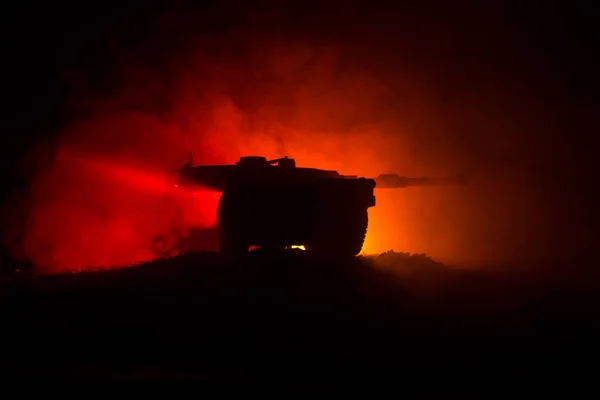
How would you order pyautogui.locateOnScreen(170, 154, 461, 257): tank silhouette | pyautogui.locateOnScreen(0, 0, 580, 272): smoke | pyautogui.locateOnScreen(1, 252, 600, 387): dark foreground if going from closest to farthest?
pyautogui.locateOnScreen(1, 252, 600, 387): dark foreground → pyautogui.locateOnScreen(170, 154, 461, 257): tank silhouette → pyautogui.locateOnScreen(0, 0, 580, 272): smoke

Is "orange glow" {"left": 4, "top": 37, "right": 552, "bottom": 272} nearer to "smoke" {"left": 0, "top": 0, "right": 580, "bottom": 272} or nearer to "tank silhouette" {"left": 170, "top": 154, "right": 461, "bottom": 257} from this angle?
"smoke" {"left": 0, "top": 0, "right": 580, "bottom": 272}

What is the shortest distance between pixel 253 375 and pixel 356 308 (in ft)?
5.88

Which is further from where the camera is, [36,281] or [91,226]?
[91,226]

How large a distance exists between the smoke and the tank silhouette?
5.20 metres

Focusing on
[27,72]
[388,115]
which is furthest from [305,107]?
[27,72]

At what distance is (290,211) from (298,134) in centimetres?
744

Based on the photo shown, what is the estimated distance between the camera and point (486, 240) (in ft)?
41.3

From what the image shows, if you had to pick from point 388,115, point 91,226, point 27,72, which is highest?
point 27,72

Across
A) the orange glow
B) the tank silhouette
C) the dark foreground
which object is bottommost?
the dark foreground

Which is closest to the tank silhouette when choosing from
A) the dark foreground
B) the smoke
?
the dark foreground

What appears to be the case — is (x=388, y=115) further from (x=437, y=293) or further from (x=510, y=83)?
(x=437, y=293)

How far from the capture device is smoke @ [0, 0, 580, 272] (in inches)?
515

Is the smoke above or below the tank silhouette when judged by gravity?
above

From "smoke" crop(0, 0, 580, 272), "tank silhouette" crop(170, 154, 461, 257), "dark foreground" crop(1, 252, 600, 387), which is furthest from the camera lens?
"smoke" crop(0, 0, 580, 272)
